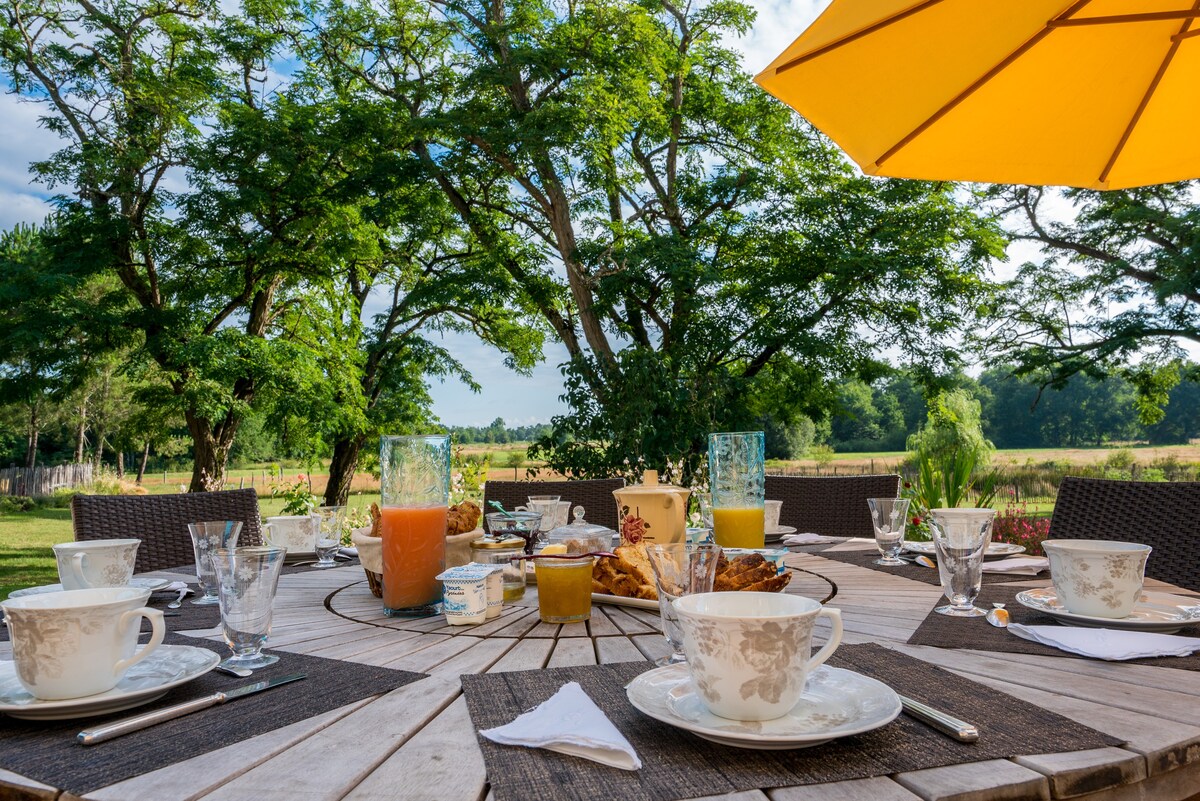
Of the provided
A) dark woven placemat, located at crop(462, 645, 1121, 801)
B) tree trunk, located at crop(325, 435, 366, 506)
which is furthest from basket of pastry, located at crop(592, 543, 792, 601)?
tree trunk, located at crop(325, 435, 366, 506)

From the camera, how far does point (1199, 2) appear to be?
1.97 metres

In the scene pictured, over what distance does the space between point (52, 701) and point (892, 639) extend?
46.9 inches

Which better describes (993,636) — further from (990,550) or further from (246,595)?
(246,595)

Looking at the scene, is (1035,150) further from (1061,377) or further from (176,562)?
(1061,377)

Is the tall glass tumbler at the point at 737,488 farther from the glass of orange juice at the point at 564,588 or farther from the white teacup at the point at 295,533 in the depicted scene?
the white teacup at the point at 295,533

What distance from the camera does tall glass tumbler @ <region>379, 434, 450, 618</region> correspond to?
141 centimetres

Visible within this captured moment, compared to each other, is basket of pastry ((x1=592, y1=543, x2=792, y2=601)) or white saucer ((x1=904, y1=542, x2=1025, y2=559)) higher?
basket of pastry ((x1=592, y1=543, x2=792, y2=601))

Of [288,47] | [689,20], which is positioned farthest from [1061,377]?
[288,47]

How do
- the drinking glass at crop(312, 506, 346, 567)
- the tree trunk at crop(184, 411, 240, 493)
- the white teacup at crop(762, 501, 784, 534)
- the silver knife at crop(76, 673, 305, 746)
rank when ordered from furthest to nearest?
the tree trunk at crop(184, 411, 240, 493)
the white teacup at crop(762, 501, 784, 534)
the drinking glass at crop(312, 506, 346, 567)
the silver knife at crop(76, 673, 305, 746)

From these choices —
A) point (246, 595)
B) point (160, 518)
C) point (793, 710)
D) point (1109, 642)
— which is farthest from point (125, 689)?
point (160, 518)

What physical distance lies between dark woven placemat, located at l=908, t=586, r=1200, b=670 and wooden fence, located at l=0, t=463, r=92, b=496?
23.1 meters

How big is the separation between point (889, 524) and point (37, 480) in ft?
78.1

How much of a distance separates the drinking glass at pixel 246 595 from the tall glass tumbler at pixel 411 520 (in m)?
0.33

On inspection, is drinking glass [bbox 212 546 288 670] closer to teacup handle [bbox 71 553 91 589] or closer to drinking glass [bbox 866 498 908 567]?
teacup handle [bbox 71 553 91 589]
